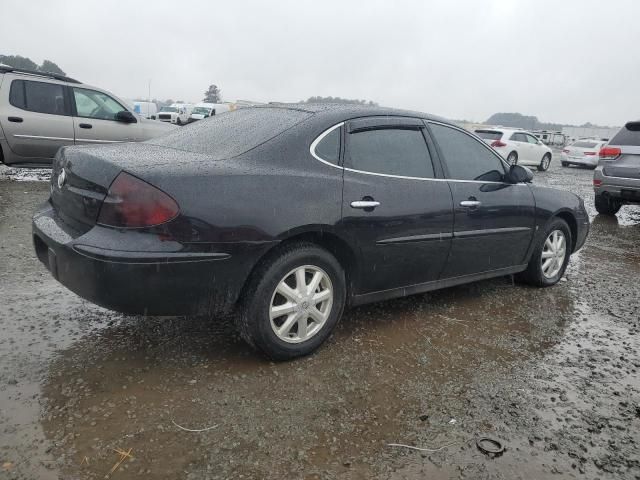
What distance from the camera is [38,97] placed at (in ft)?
28.5

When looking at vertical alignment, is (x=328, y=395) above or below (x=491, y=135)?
below

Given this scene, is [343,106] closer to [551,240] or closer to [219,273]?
[219,273]

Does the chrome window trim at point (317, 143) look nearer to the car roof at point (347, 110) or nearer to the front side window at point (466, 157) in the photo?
the car roof at point (347, 110)

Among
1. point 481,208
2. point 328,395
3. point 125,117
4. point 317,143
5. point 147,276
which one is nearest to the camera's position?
point 147,276


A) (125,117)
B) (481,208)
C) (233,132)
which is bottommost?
(481,208)

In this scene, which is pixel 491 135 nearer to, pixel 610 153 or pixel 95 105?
pixel 610 153

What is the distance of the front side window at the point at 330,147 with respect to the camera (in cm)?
313

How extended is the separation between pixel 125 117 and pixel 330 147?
7349 mm

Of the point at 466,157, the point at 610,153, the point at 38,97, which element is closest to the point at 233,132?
the point at 466,157

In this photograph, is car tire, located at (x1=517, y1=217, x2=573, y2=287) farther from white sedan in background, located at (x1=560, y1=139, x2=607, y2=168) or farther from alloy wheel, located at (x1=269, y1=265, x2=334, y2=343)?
white sedan in background, located at (x1=560, y1=139, x2=607, y2=168)

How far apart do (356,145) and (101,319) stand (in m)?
2.00

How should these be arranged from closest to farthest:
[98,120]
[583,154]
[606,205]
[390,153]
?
1. [390,153]
2. [98,120]
3. [606,205]
4. [583,154]

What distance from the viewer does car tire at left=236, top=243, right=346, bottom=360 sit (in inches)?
112

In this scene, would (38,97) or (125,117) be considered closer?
(38,97)
